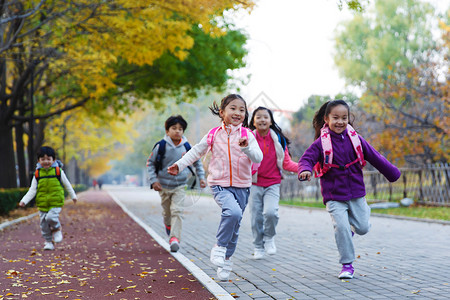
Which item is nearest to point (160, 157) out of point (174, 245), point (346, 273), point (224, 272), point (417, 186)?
point (174, 245)

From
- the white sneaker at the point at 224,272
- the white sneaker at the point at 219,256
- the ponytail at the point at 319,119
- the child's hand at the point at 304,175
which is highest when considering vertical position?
the ponytail at the point at 319,119

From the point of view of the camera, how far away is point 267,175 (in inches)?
296

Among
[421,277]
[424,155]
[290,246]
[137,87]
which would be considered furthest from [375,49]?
[421,277]

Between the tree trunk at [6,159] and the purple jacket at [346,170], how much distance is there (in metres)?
16.2

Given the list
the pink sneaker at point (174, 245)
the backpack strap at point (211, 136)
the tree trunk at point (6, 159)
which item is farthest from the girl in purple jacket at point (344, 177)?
the tree trunk at point (6, 159)

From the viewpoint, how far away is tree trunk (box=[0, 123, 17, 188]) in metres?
19.7

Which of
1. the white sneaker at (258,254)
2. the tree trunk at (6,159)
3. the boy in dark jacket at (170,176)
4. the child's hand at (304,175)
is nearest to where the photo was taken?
the child's hand at (304,175)

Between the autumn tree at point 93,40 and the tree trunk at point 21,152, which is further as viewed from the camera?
the tree trunk at point 21,152

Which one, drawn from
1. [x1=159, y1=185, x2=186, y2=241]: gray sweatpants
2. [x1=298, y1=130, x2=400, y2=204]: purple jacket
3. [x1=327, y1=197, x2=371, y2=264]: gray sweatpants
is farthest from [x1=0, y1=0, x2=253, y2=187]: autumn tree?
[x1=327, y1=197, x2=371, y2=264]: gray sweatpants

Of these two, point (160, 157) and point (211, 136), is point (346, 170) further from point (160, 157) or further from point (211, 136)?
point (160, 157)

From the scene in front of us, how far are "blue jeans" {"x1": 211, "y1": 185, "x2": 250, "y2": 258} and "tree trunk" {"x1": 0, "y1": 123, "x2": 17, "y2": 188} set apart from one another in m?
15.7

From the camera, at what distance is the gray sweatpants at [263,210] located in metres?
7.44

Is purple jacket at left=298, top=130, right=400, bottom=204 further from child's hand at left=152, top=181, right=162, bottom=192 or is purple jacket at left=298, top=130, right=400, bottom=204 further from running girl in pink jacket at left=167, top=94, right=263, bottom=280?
child's hand at left=152, top=181, right=162, bottom=192

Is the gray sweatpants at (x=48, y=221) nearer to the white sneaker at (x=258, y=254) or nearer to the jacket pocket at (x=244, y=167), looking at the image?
the white sneaker at (x=258, y=254)
